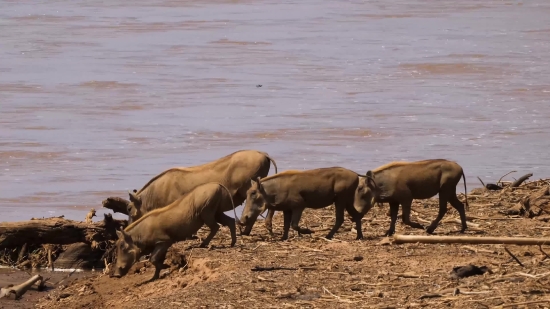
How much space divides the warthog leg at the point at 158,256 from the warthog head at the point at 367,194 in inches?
77.7

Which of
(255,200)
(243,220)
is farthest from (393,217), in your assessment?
(243,220)

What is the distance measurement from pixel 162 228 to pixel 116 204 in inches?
78.8

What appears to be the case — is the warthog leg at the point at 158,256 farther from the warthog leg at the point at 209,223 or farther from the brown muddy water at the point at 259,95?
the brown muddy water at the point at 259,95

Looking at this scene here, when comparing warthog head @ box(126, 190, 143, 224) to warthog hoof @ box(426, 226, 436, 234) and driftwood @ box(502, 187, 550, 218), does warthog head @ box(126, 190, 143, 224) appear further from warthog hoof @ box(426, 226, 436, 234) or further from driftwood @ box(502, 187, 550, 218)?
driftwood @ box(502, 187, 550, 218)

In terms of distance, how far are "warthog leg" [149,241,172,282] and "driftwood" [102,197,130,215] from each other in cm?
192

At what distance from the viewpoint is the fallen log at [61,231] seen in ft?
41.9

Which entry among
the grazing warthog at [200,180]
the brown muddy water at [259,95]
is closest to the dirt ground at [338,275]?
the grazing warthog at [200,180]

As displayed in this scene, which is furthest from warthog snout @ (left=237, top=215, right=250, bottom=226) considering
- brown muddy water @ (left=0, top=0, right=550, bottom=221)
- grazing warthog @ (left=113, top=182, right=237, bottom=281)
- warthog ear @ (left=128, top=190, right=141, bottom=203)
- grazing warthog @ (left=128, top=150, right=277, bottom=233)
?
brown muddy water @ (left=0, top=0, right=550, bottom=221)

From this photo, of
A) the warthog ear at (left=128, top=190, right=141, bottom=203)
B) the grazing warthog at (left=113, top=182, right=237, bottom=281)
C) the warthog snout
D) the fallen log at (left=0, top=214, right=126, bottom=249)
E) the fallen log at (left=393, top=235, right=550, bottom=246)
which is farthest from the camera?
the fallen log at (left=0, top=214, right=126, bottom=249)

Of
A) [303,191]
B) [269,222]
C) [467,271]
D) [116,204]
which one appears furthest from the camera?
[116,204]

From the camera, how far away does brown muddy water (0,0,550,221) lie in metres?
19.1

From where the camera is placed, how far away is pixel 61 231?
1280 centimetres

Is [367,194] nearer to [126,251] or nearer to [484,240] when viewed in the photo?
[126,251]

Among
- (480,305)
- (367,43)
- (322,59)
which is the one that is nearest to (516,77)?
(322,59)
